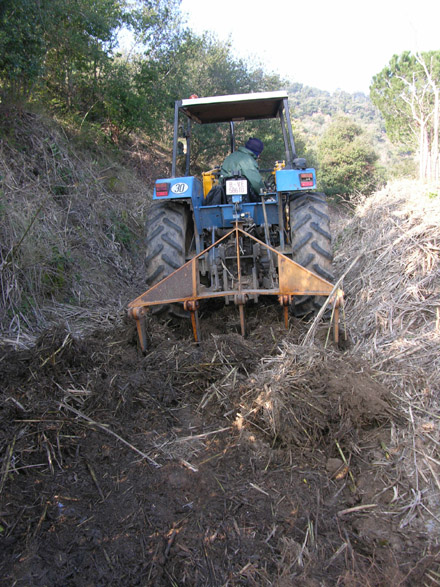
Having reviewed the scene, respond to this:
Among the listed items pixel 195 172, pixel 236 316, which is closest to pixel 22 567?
pixel 236 316

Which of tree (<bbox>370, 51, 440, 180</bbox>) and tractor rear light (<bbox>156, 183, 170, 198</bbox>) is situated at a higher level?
tree (<bbox>370, 51, 440, 180</bbox>)

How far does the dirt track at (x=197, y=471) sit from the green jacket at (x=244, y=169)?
208 cm

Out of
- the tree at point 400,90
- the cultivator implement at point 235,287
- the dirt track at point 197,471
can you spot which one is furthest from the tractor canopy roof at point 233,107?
Answer: the tree at point 400,90

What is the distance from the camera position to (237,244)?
3.90 m

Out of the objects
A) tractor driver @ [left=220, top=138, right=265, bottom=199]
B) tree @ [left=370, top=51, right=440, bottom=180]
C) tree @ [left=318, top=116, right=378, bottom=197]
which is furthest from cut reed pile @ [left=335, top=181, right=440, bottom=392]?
tree @ [left=318, top=116, right=378, bottom=197]

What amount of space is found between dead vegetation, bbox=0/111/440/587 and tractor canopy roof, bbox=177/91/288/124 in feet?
7.69

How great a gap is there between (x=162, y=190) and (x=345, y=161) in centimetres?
1932

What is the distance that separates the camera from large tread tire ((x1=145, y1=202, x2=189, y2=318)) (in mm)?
4422

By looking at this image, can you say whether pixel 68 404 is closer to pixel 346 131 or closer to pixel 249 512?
pixel 249 512

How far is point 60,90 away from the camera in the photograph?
9891 mm

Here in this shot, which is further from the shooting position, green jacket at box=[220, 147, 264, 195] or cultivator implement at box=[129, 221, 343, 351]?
green jacket at box=[220, 147, 264, 195]

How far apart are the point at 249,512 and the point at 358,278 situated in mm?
3891

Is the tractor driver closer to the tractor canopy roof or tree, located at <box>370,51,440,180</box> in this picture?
the tractor canopy roof

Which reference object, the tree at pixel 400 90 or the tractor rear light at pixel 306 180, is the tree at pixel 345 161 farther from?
the tractor rear light at pixel 306 180
